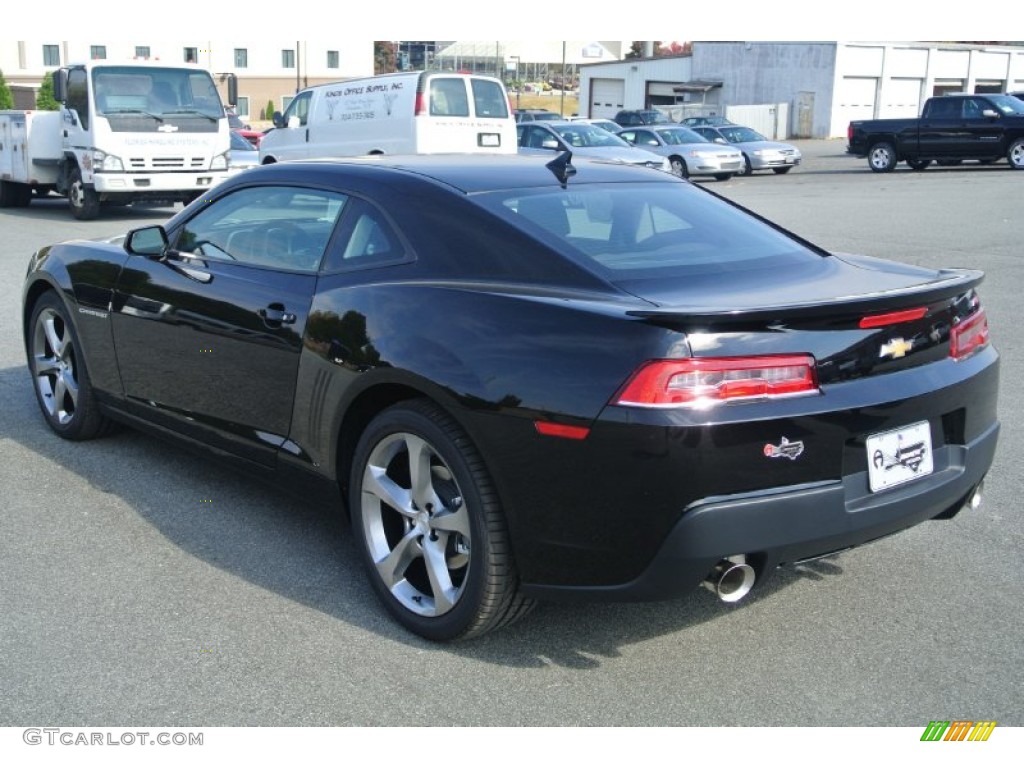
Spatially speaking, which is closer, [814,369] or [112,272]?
[814,369]

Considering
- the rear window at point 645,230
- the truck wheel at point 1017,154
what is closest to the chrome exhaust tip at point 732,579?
the rear window at point 645,230

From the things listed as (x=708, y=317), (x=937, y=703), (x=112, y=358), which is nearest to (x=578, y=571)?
(x=708, y=317)

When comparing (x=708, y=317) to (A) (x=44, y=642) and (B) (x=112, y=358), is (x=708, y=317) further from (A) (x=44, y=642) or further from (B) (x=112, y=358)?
(B) (x=112, y=358)

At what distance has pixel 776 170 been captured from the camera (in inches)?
1305

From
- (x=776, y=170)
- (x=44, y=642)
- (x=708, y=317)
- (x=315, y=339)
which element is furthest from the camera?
(x=776, y=170)

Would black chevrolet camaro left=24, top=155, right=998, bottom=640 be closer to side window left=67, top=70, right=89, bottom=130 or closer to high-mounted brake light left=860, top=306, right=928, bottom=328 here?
high-mounted brake light left=860, top=306, right=928, bottom=328

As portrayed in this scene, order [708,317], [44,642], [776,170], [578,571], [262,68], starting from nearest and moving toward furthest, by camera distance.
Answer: [708,317]
[578,571]
[44,642]
[776,170]
[262,68]

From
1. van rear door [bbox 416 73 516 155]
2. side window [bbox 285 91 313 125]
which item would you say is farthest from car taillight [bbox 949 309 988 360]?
side window [bbox 285 91 313 125]

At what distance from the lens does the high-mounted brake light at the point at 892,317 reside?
133 inches

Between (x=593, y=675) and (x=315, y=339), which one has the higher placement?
(x=315, y=339)

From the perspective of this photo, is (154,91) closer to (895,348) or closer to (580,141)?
(580,141)

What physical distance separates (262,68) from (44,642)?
78292 millimetres

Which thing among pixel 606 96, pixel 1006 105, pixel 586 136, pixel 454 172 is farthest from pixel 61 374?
pixel 606 96

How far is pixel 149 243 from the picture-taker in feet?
16.9
